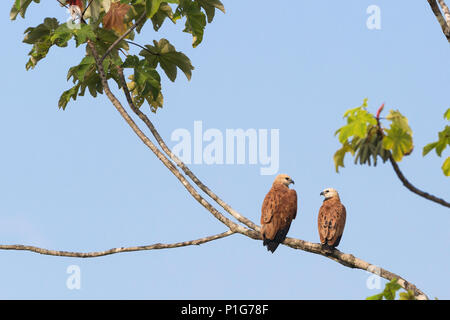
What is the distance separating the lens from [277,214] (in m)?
10.9

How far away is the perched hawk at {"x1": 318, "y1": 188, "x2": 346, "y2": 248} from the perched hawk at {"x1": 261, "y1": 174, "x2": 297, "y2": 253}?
0.57 metres

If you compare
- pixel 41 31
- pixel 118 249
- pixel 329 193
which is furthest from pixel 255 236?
pixel 41 31

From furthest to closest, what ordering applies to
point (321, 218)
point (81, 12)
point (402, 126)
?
1. point (81, 12)
2. point (321, 218)
3. point (402, 126)

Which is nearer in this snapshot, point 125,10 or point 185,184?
point 185,184

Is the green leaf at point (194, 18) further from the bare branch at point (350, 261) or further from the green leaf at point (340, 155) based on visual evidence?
the green leaf at point (340, 155)

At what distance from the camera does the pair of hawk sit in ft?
35.0

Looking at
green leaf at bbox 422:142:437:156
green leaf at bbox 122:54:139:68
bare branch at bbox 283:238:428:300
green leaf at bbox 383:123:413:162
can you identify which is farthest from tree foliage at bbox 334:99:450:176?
green leaf at bbox 122:54:139:68

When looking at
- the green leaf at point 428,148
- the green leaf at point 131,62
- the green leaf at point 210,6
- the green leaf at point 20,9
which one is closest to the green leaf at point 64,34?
the green leaf at point 131,62

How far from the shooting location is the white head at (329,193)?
12.3m

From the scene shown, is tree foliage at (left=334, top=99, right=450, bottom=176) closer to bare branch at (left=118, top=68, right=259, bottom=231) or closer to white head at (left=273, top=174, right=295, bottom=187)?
bare branch at (left=118, top=68, right=259, bottom=231)
